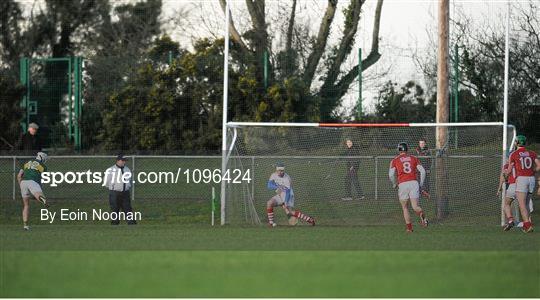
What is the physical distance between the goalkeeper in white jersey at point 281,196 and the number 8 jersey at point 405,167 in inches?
105

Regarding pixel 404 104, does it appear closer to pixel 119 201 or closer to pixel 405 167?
pixel 119 201

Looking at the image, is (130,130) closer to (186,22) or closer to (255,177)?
(186,22)

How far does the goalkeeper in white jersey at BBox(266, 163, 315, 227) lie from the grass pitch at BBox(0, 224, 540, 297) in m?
3.12

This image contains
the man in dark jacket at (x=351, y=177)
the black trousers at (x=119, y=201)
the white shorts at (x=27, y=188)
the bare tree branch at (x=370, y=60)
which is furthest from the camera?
the bare tree branch at (x=370, y=60)

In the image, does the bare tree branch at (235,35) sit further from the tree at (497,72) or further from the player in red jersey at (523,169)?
the player in red jersey at (523,169)

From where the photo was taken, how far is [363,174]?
2364 centimetres

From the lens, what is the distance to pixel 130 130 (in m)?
32.4

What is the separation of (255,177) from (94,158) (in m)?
5.13

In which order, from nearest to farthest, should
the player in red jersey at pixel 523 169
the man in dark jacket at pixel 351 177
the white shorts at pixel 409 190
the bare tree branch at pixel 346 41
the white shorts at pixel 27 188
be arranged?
the player in red jersey at pixel 523 169
the white shorts at pixel 409 190
the white shorts at pixel 27 188
the man in dark jacket at pixel 351 177
the bare tree branch at pixel 346 41

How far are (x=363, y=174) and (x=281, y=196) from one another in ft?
7.67

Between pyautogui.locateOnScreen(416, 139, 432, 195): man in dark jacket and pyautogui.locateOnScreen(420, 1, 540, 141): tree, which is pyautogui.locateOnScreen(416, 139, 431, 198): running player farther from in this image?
pyautogui.locateOnScreen(420, 1, 540, 141): tree

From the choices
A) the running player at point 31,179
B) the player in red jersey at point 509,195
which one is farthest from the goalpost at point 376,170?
the running player at point 31,179

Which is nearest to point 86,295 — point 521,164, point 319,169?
point 521,164

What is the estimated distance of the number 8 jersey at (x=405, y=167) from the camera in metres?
20.2
